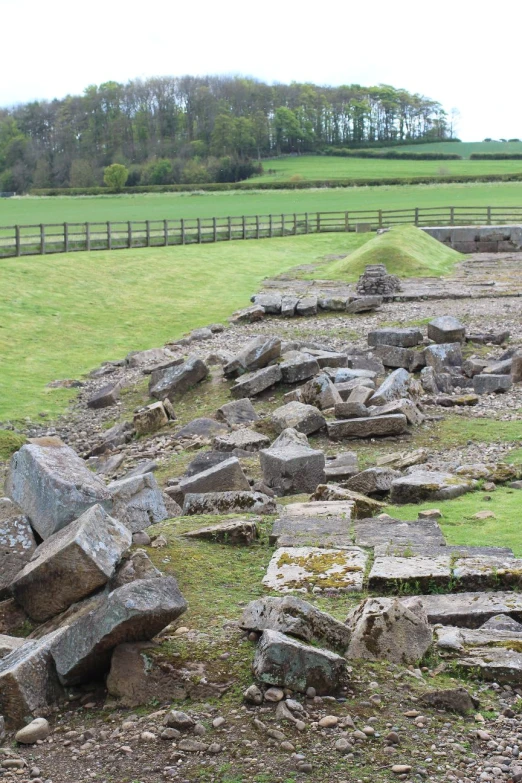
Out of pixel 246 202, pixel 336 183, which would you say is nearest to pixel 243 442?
pixel 246 202

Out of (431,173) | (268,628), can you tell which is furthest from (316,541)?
(431,173)

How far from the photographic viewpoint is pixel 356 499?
9883mm

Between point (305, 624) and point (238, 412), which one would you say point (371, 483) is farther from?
point (238, 412)

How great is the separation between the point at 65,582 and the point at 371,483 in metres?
5.18

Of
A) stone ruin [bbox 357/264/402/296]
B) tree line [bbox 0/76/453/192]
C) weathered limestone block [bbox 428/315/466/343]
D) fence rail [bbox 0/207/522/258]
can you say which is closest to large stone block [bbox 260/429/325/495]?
weathered limestone block [bbox 428/315/466/343]

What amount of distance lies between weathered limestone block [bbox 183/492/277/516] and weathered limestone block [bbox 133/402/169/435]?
23.4ft

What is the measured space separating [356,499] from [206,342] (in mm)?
15679

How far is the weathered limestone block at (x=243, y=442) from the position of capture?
14.0 metres

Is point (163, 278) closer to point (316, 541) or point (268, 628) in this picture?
point (316, 541)

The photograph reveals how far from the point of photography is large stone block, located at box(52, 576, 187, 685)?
553 centimetres

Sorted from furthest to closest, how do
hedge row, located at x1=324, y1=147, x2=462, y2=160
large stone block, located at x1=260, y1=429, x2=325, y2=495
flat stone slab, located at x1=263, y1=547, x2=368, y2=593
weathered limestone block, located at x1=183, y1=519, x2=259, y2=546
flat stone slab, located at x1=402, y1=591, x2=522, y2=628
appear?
hedge row, located at x1=324, y1=147, x2=462, y2=160 → large stone block, located at x1=260, y1=429, x2=325, y2=495 → weathered limestone block, located at x1=183, y1=519, x2=259, y2=546 → flat stone slab, located at x1=263, y1=547, x2=368, y2=593 → flat stone slab, located at x1=402, y1=591, x2=522, y2=628

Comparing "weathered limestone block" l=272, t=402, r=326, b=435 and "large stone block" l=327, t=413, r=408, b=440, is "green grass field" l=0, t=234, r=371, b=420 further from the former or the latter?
"large stone block" l=327, t=413, r=408, b=440

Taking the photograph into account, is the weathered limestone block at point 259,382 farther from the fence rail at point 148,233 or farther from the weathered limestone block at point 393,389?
the fence rail at point 148,233

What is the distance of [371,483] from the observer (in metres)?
10.8
